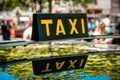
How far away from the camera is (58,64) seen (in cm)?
210

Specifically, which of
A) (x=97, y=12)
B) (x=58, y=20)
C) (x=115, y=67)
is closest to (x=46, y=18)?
(x=58, y=20)

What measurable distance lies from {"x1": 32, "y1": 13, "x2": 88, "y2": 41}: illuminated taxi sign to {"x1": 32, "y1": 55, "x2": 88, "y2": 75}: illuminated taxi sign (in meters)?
0.11

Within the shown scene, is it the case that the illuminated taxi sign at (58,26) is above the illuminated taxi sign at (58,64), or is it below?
above

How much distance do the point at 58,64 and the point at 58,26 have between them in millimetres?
206

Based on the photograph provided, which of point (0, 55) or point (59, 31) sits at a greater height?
point (59, 31)

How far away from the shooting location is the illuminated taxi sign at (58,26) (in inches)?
81.2

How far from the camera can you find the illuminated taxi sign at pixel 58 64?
2.04 m

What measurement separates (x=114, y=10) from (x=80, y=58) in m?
41.8

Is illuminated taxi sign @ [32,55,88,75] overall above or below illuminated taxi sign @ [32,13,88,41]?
below

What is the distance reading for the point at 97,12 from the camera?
46.8 m

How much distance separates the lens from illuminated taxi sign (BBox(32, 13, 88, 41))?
81.2 inches

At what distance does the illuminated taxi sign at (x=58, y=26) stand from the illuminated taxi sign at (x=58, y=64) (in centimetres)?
11

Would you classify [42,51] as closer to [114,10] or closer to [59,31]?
[59,31]

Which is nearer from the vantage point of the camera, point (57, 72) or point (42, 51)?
point (57, 72)
